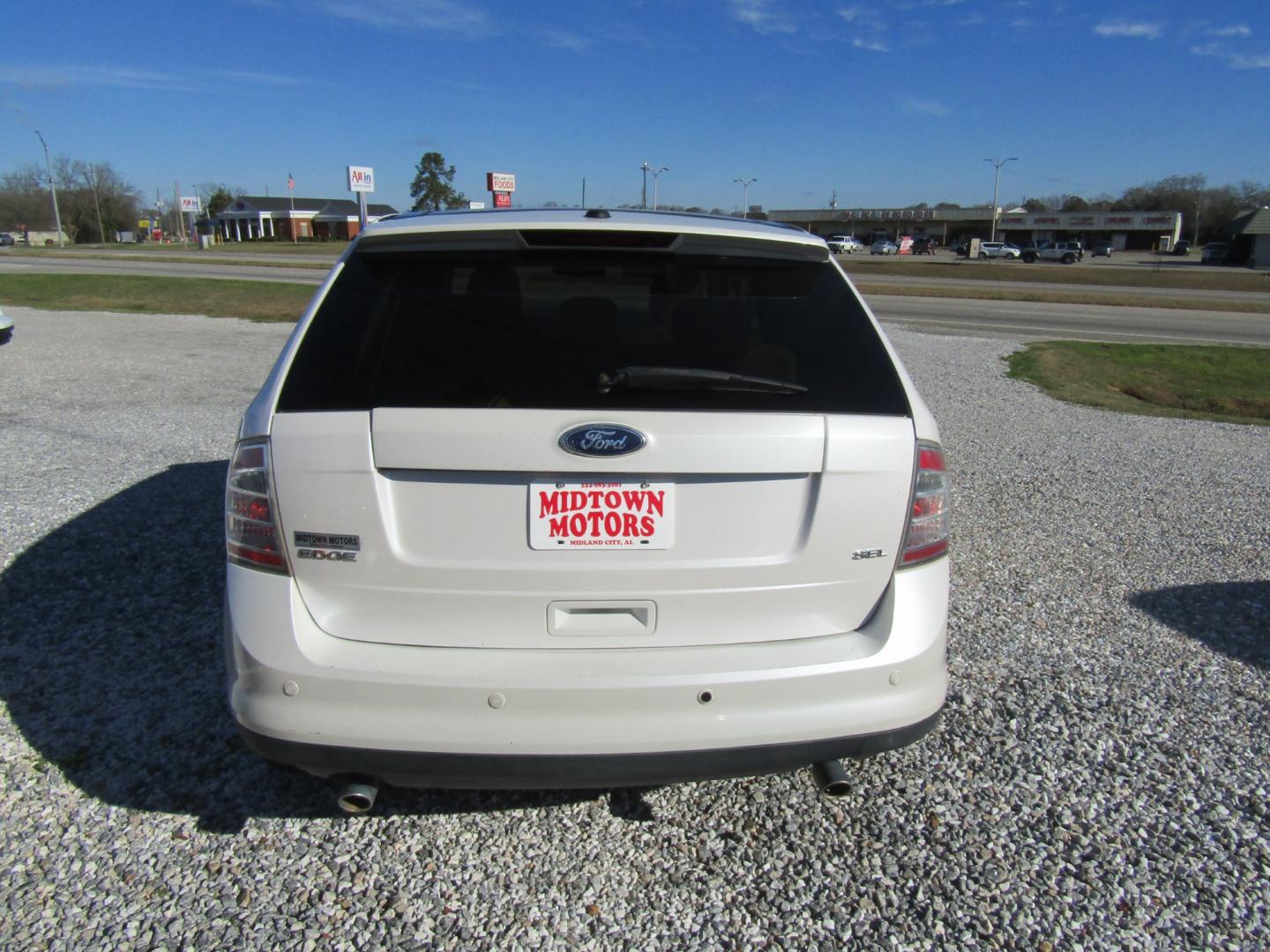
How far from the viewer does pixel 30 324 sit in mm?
18141

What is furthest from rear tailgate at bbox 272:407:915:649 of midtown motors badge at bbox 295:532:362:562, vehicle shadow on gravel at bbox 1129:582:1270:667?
vehicle shadow on gravel at bbox 1129:582:1270:667

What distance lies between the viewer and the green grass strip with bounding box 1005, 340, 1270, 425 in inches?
460

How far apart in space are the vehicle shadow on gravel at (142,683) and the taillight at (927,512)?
120 cm

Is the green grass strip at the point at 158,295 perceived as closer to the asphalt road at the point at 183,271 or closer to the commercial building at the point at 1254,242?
the asphalt road at the point at 183,271

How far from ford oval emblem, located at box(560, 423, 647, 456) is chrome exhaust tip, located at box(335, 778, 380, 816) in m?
1.00

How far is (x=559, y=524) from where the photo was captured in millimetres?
2307

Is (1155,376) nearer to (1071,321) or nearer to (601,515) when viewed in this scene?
(1071,321)

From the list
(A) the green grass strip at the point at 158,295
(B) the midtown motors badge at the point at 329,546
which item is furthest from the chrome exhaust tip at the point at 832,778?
(A) the green grass strip at the point at 158,295

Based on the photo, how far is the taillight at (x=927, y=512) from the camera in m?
2.49

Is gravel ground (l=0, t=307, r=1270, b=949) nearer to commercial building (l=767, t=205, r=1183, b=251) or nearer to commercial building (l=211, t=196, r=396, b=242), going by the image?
commercial building (l=767, t=205, r=1183, b=251)

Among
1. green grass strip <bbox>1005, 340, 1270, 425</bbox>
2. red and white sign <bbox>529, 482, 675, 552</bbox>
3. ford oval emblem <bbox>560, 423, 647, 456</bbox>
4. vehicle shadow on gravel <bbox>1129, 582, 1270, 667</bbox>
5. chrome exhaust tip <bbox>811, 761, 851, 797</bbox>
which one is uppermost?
ford oval emblem <bbox>560, 423, 647, 456</bbox>

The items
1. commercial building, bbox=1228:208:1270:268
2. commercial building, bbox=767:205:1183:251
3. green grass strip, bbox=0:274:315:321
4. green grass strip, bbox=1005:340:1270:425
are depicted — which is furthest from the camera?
commercial building, bbox=767:205:1183:251

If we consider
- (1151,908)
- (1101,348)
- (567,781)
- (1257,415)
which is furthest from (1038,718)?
(1101,348)

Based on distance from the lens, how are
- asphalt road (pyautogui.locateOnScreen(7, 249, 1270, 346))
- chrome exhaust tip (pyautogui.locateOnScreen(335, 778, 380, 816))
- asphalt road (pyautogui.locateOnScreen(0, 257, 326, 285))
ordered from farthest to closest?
asphalt road (pyautogui.locateOnScreen(0, 257, 326, 285)), asphalt road (pyautogui.locateOnScreen(7, 249, 1270, 346)), chrome exhaust tip (pyautogui.locateOnScreen(335, 778, 380, 816))
